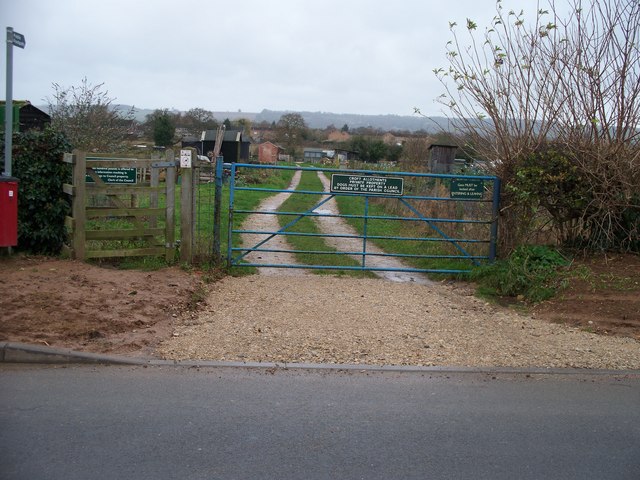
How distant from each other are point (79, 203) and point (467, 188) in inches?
267

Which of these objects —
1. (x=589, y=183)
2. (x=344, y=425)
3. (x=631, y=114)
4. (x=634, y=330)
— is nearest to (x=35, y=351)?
(x=344, y=425)

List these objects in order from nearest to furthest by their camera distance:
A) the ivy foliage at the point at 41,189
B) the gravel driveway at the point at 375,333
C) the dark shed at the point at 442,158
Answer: the gravel driveway at the point at 375,333
the ivy foliage at the point at 41,189
the dark shed at the point at 442,158

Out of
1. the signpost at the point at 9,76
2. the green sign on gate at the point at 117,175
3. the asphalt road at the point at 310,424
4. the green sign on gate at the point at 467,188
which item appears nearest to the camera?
the asphalt road at the point at 310,424

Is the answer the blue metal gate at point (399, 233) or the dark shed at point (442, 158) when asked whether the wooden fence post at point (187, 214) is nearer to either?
the blue metal gate at point (399, 233)

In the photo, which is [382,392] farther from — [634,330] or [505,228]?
[505,228]

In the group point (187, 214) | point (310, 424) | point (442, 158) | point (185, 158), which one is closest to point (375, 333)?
point (310, 424)

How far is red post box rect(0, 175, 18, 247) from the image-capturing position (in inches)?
364

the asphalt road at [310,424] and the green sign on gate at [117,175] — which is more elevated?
the green sign on gate at [117,175]

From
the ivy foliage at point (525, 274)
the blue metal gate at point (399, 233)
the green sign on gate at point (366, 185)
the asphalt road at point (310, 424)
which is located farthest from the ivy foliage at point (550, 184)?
the asphalt road at point (310, 424)

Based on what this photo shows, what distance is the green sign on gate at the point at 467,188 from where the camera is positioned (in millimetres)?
11188

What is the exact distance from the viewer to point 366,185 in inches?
426

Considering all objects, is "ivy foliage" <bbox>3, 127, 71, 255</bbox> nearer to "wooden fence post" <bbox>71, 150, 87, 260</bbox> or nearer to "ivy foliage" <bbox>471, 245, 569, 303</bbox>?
"wooden fence post" <bbox>71, 150, 87, 260</bbox>

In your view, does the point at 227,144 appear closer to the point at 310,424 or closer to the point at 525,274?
the point at 525,274

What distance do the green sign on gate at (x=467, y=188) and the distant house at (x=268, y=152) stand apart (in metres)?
62.1
